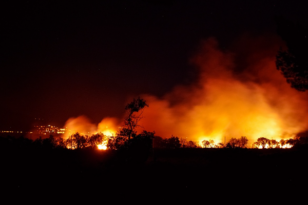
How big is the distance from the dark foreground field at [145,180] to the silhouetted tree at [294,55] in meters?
A: 6.65

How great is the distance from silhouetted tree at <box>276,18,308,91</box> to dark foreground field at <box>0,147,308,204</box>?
665 centimetres

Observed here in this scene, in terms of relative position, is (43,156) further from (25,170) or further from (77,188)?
(77,188)

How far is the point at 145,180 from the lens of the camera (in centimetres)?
818

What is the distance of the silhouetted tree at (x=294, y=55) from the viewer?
44.2ft

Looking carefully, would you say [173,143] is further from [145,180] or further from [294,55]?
[145,180]

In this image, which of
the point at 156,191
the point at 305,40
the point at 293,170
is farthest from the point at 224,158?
the point at 305,40

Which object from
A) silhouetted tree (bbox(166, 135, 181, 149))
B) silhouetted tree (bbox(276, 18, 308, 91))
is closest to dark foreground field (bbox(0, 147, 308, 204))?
silhouetted tree (bbox(276, 18, 308, 91))

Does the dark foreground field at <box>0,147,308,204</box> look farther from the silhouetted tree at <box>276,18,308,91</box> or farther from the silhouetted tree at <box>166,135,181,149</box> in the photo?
the silhouetted tree at <box>166,135,181,149</box>

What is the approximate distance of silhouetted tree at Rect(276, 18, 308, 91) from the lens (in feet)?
44.2

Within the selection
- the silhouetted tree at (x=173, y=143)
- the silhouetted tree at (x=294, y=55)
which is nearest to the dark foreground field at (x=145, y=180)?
the silhouetted tree at (x=294, y=55)

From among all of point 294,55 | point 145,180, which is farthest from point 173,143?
point 145,180

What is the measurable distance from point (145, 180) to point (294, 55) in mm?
12877

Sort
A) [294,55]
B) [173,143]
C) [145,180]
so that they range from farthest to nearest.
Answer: [173,143] → [294,55] → [145,180]

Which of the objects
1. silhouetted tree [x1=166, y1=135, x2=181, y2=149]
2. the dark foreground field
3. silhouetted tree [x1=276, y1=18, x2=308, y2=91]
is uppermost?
silhouetted tree [x1=276, y1=18, x2=308, y2=91]
